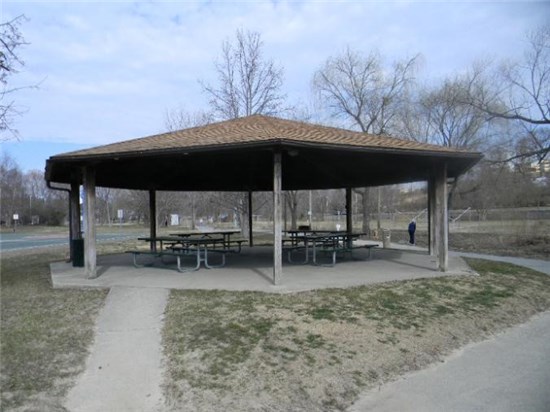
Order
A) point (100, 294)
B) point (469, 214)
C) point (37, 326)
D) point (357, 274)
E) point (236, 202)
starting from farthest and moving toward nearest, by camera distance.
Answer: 1. point (469, 214)
2. point (236, 202)
3. point (357, 274)
4. point (100, 294)
5. point (37, 326)

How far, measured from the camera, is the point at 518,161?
31.2m

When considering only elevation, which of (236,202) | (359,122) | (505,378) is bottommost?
(505,378)

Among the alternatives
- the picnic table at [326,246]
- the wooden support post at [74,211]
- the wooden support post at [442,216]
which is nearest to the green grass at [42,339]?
the wooden support post at [74,211]

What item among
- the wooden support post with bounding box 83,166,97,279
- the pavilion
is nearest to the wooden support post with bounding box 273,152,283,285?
the pavilion

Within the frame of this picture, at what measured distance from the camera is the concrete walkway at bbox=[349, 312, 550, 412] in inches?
185

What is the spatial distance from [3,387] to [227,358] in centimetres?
224

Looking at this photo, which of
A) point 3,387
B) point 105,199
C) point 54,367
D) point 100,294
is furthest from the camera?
point 105,199

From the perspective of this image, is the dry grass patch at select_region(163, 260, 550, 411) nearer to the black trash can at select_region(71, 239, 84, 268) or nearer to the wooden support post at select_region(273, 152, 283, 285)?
the wooden support post at select_region(273, 152, 283, 285)

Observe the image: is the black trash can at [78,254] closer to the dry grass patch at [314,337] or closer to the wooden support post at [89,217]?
the wooden support post at [89,217]

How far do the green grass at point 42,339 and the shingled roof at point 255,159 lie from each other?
2.90 m

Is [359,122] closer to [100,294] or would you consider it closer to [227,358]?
[100,294]

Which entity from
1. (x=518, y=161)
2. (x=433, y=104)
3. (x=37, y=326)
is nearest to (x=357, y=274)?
(x=37, y=326)

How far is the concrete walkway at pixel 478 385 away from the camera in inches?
185

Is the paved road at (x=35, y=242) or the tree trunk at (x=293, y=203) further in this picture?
the tree trunk at (x=293, y=203)
